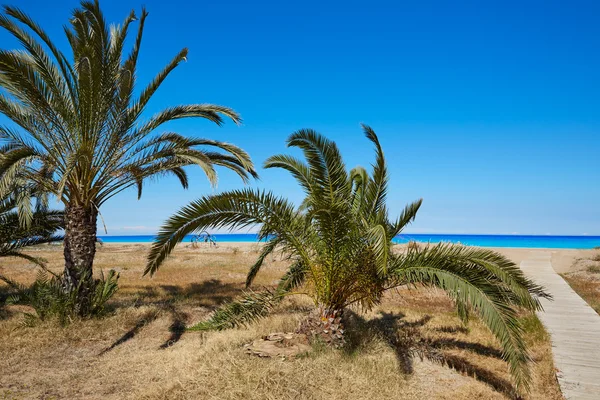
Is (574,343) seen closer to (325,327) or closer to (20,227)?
(325,327)

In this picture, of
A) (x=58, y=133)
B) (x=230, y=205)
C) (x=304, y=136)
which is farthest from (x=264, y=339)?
(x=58, y=133)

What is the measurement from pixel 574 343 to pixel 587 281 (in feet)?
A: 42.7

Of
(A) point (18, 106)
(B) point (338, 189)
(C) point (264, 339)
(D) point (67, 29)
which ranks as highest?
(D) point (67, 29)

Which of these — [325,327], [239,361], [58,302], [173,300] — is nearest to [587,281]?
[325,327]

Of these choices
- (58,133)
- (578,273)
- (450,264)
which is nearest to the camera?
(450,264)

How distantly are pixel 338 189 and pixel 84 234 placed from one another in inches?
244

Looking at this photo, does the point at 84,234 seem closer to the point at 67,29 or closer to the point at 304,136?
the point at 67,29

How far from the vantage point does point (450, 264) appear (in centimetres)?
639

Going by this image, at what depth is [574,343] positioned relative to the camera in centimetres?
823

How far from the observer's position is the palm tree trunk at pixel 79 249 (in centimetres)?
920

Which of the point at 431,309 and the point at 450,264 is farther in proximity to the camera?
the point at 431,309

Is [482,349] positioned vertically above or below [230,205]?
below

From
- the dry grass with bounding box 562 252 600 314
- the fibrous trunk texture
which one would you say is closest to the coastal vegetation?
the fibrous trunk texture

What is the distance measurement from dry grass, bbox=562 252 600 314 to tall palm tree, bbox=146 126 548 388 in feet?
26.9
